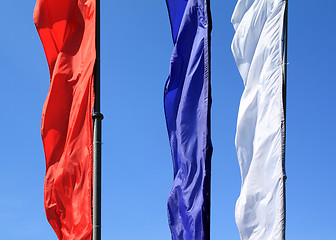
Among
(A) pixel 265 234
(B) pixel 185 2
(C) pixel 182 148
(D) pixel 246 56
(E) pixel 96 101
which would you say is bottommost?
(A) pixel 265 234

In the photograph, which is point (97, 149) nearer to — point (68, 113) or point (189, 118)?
point (68, 113)

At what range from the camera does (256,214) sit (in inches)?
426

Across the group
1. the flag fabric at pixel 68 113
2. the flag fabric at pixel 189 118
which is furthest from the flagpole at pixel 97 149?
the flag fabric at pixel 189 118

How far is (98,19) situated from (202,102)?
2.58 meters

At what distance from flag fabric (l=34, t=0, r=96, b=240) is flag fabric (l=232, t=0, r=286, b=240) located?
2.83 m

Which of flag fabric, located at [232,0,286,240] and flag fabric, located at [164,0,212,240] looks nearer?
flag fabric, located at [232,0,286,240]

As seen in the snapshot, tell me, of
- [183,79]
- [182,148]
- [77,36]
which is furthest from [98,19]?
[182,148]

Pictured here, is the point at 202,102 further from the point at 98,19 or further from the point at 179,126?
the point at 98,19

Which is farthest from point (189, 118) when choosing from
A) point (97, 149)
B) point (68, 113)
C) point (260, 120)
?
point (68, 113)

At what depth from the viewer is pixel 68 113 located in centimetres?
1266

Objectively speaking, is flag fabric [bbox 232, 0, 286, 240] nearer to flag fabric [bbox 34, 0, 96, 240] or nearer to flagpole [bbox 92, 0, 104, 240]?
flagpole [bbox 92, 0, 104, 240]

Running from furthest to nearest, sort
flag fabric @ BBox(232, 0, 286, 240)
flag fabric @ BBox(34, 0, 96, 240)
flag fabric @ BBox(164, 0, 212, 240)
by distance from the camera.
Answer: flag fabric @ BBox(34, 0, 96, 240), flag fabric @ BBox(164, 0, 212, 240), flag fabric @ BBox(232, 0, 286, 240)

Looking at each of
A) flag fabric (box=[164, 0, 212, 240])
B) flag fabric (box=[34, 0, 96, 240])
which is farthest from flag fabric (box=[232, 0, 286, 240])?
flag fabric (box=[34, 0, 96, 240])

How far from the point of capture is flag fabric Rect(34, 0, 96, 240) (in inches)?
453
